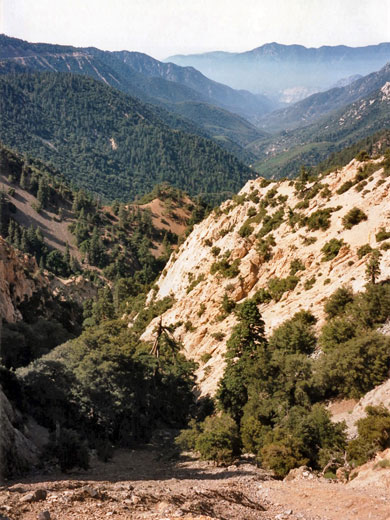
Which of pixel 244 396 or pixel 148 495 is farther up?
pixel 148 495

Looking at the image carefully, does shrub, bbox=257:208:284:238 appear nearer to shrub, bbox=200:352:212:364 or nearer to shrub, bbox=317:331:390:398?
shrub, bbox=200:352:212:364

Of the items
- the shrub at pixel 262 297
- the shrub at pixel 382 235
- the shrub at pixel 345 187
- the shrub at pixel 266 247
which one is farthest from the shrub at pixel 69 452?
the shrub at pixel 345 187

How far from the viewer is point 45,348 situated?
46.1m

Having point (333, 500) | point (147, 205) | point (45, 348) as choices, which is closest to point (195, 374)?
point (45, 348)

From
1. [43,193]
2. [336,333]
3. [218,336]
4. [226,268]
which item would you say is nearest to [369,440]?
[336,333]

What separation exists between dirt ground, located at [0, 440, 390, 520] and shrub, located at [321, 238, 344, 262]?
23.2 m

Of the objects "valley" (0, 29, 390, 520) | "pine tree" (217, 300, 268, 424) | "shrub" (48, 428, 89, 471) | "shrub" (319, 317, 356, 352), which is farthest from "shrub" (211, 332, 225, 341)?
"shrub" (48, 428, 89, 471)

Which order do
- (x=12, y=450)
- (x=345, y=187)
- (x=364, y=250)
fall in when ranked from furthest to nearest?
1. (x=345, y=187)
2. (x=364, y=250)
3. (x=12, y=450)

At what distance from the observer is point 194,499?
577 inches

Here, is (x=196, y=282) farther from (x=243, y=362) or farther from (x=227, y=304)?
(x=243, y=362)

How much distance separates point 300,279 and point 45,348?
29.8m

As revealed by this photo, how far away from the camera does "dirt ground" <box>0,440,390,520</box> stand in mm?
12172

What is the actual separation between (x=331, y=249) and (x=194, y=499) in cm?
2991

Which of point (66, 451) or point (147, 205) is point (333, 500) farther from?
point (147, 205)
